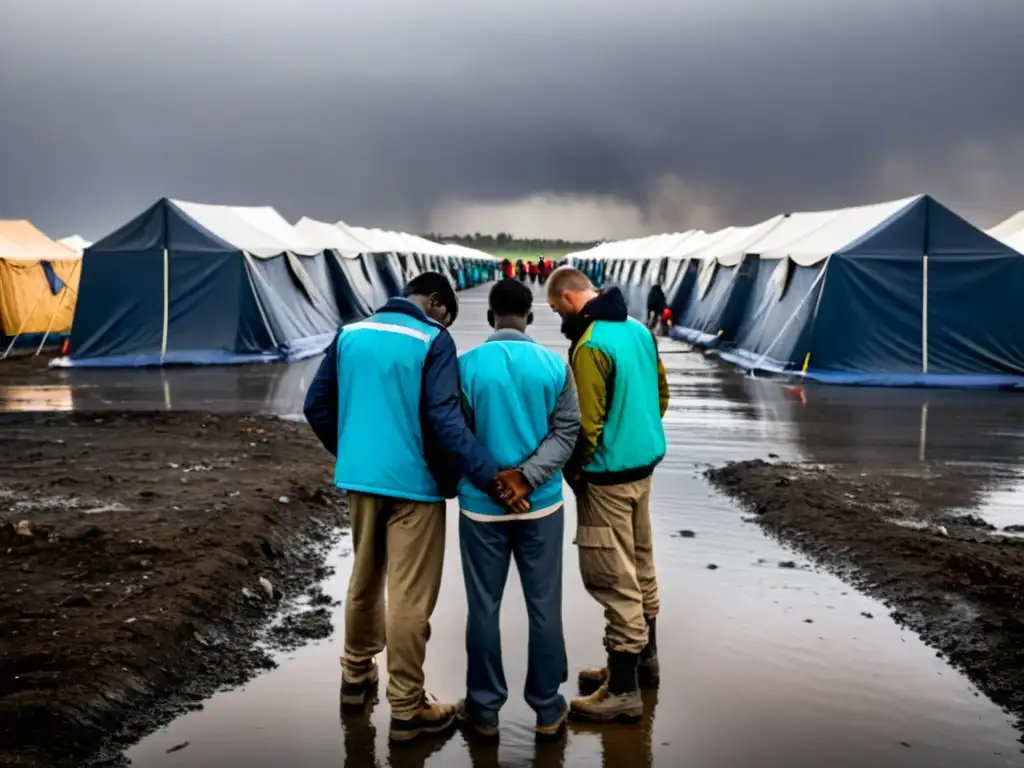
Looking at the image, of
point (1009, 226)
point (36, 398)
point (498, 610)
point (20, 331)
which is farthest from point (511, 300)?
point (1009, 226)

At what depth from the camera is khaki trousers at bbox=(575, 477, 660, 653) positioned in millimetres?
4625

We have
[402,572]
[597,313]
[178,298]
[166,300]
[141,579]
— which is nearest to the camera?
[402,572]

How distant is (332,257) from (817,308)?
1627 cm

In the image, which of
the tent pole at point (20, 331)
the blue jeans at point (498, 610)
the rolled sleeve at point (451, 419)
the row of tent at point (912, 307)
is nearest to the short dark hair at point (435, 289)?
the rolled sleeve at point (451, 419)

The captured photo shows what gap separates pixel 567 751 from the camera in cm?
427

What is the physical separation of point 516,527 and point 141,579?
2.92m

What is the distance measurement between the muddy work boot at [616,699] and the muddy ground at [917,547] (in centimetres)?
169

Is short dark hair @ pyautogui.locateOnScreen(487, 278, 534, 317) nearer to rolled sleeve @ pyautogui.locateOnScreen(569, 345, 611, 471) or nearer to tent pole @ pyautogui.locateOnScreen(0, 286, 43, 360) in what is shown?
rolled sleeve @ pyautogui.locateOnScreen(569, 345, 611, 471)

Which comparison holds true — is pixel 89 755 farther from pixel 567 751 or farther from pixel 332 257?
pixel 332 257

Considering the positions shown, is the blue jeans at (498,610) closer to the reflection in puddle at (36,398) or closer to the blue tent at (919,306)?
the reflection in puddle at (36,398)

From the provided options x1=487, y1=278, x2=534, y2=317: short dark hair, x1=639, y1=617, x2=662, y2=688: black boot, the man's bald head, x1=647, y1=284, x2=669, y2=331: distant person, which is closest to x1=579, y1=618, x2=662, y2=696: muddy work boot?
x1=639, y1=617, x2=662, y2=688: black boot

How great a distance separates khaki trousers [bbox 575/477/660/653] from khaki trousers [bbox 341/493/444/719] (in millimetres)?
685

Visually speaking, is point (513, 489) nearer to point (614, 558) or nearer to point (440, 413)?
point (440, 413)

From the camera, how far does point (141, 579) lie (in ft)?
20.3
